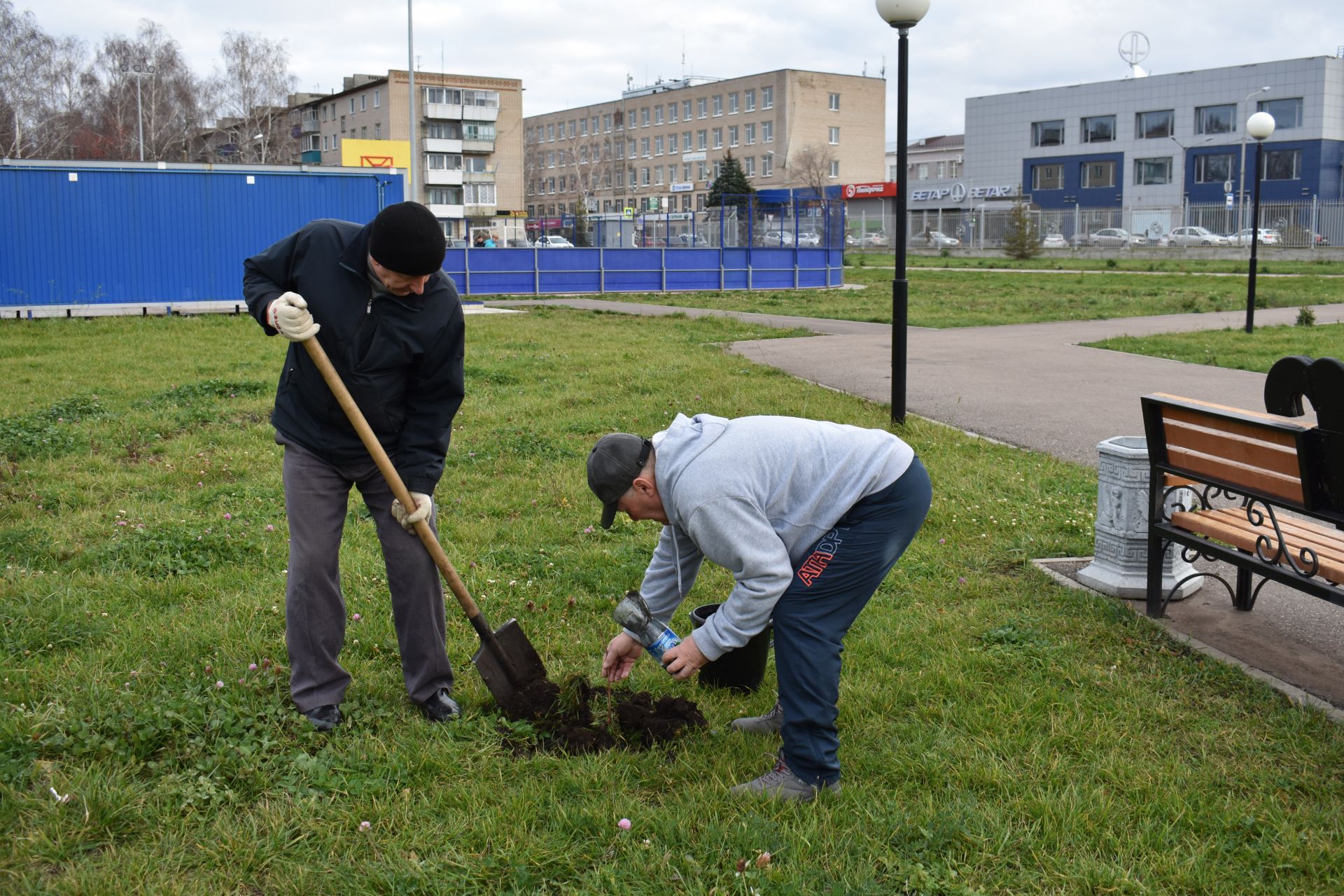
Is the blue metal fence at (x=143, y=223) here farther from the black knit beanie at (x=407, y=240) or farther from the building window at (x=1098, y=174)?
the building window at (x=1098, y=174)


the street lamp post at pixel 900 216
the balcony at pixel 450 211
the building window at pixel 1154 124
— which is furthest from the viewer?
the balcony at pixel 450 211

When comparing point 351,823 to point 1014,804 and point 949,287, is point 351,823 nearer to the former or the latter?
point 1014,804

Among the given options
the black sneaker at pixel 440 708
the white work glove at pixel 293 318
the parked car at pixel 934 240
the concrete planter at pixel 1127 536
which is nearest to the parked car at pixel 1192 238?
the parked car at pixel 934 240

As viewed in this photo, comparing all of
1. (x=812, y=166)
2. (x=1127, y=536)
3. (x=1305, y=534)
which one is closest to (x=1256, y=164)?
(x=1127, y=536)

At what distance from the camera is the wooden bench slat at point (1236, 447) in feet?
13.4

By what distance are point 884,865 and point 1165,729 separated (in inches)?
53.2

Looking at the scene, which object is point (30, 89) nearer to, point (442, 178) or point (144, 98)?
point (144, 98)

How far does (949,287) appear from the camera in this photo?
30016 millimetres

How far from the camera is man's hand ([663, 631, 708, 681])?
127 inches

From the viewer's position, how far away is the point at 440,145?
85250 mm

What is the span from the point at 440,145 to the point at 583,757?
86.5 meters

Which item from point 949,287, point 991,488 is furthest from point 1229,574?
point 949,287

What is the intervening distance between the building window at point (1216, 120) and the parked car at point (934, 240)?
15858 millimetres

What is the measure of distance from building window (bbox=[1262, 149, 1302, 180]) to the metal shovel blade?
67.6 metres
